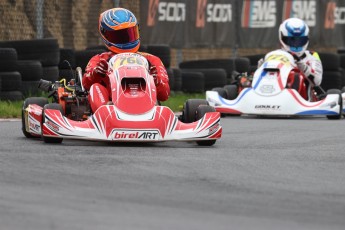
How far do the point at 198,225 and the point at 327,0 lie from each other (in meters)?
19.4

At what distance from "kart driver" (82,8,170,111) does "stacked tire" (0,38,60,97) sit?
14.1 ft

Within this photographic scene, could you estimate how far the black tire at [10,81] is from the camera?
1384 cm

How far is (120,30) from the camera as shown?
33.4 feet

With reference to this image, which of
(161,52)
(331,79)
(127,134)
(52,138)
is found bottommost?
(331,79)

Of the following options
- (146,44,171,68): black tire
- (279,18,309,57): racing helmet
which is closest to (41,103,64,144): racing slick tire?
(279,18,309,57): racing helmet

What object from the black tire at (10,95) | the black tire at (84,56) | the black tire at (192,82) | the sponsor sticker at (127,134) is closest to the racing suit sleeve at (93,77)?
the sponsor sticker at (127,134)

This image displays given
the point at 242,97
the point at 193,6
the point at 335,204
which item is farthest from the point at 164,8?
the point at 335,204

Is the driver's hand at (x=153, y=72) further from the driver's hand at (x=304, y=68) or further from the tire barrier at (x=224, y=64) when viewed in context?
the tire barrier at (x=224, y=64)

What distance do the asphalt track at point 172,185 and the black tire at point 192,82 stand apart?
24.6 feet

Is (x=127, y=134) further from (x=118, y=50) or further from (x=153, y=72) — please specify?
(x=118, y=50)

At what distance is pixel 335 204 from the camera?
6.04 metres

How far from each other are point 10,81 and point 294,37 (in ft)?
12.5

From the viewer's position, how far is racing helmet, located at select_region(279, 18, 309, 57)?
1516cm

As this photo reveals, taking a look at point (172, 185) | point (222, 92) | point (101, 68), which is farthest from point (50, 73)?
point (172, 185)
